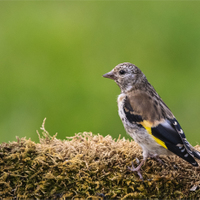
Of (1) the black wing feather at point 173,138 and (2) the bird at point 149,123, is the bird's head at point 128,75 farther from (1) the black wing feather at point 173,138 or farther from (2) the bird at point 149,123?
(1) the black wing feather at point 173,138

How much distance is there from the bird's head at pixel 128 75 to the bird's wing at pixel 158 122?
0.41 m

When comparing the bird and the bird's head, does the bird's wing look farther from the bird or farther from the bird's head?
the bird's head

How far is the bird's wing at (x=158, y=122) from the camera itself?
3.91 metres

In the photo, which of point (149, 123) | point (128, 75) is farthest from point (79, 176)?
point (128, 75)

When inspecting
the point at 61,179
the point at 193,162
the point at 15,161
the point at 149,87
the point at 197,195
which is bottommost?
the point at 197,195

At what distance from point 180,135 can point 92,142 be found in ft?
3.86

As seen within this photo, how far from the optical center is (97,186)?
336 cm

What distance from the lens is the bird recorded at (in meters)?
3.93

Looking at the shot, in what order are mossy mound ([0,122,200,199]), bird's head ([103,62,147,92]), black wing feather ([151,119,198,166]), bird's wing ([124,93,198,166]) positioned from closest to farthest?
mossy mound ([0,122,200,199])
black wing feather ([151,119,198,166])
bird's wing ([124,93,198,166])
bird's head ([103,62,147,92])

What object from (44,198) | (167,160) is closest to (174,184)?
(167,160)

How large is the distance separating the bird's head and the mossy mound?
5.47 feet

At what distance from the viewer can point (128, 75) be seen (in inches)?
204

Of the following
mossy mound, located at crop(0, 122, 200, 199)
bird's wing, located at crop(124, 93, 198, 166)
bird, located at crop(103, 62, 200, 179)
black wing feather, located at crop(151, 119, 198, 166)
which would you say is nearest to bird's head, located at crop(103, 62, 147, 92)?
bird, located at crop(103, 62, 200, 179)

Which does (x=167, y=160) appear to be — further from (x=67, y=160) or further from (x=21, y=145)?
(x=21, y=145)
